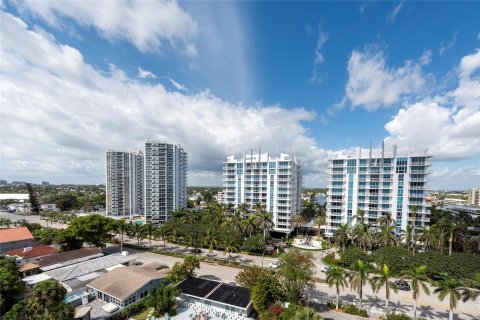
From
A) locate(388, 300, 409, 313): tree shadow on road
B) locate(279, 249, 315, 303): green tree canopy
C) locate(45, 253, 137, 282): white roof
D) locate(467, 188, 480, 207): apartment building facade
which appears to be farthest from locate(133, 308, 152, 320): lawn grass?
locate(467, 188, 480, 207): apartment building facade

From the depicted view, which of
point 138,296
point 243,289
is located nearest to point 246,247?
point 243,289

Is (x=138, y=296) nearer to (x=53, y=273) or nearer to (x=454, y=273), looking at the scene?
(x=53, y=273)

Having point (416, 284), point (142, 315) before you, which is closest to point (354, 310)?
point (416, 284)

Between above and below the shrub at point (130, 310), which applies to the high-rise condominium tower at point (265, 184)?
above

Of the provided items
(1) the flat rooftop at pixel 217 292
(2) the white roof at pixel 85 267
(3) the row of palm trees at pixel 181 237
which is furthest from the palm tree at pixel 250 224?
(2) the white roof at pixel 85 267

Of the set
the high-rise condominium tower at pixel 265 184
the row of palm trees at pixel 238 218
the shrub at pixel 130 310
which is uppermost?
the high-rise condominium tower at pixel 265 184

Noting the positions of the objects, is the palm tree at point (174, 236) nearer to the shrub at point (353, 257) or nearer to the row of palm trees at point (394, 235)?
the shrub at point (353, 257)
